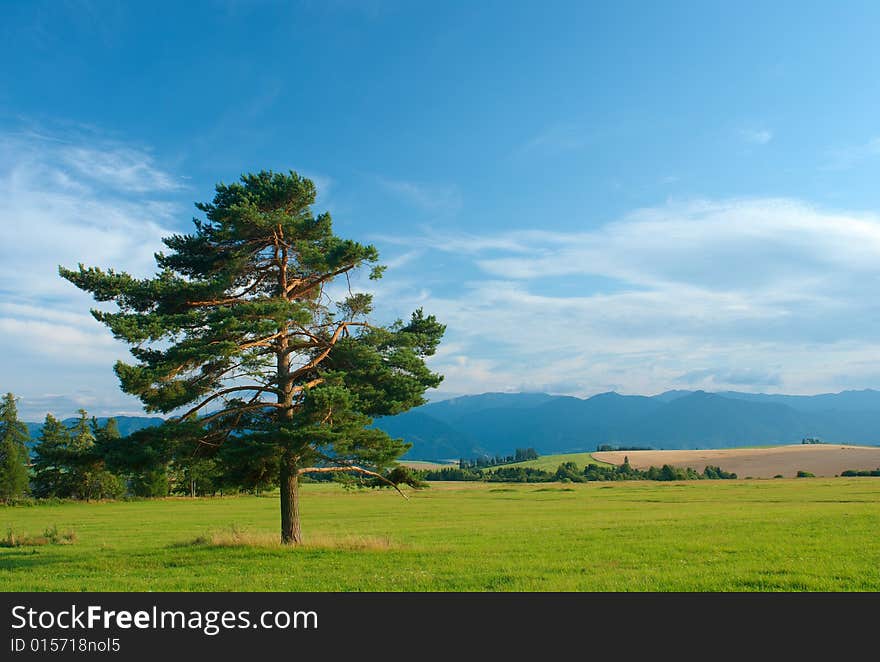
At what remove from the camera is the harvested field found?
12100cm

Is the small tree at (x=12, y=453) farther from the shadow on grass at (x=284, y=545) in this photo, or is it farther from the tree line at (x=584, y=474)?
the shadow on grass at (x=284, y=545)

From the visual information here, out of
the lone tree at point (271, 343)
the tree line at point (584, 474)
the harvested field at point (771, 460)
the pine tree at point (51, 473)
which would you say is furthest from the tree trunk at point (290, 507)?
the harvested field at point (771, 460)

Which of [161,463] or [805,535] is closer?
[161,463]

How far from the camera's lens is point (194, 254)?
21891mm

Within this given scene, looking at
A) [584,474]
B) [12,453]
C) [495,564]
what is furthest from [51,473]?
[584,474]

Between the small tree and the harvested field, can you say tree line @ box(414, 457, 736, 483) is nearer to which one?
the harvested field

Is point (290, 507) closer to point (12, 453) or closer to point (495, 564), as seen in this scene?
point (495, 564)

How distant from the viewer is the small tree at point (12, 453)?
77.2 m

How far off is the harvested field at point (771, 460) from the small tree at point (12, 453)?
122 metres

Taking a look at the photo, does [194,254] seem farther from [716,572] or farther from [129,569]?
[716,572]

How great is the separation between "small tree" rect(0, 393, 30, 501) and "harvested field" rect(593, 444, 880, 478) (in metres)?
122
